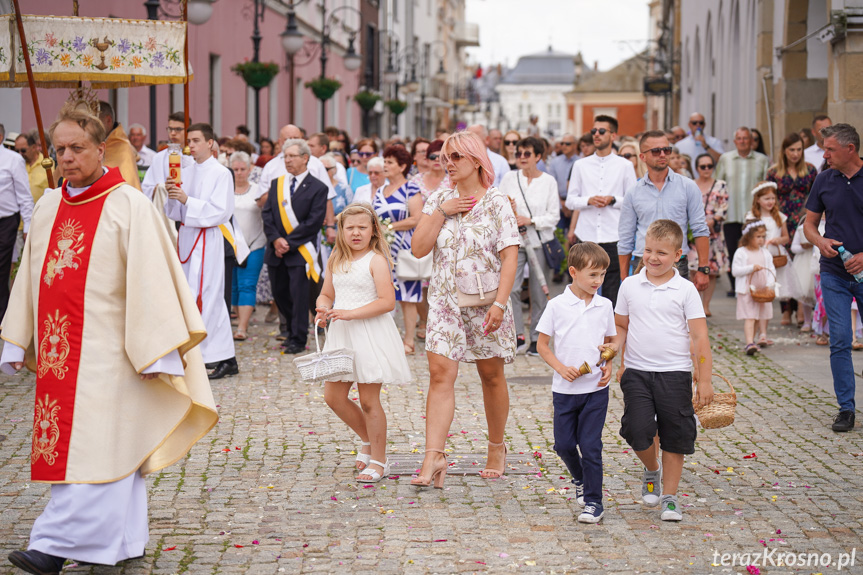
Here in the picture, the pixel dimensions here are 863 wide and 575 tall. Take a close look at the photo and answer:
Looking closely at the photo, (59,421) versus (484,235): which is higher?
(484,235)

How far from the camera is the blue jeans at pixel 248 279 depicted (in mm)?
11992

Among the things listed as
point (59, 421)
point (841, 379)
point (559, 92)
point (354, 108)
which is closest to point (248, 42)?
point (354, 108)

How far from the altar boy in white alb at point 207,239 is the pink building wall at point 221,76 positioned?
22.6 ft

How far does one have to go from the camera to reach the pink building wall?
16.5 m

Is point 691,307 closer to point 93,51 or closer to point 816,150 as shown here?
point 93,51

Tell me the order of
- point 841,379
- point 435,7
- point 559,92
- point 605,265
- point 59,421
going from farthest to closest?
point 559,92 < point 435,7 < point 841,379 < point 605,265 < point 59,421

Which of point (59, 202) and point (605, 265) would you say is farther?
point (605, 265)

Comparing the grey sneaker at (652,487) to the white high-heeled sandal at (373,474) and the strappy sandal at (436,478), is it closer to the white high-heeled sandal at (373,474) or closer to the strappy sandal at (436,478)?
the strappy sandal at (436,478)

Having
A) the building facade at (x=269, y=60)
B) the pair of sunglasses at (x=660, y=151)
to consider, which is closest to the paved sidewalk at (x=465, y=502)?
the pair of sunglasses at (x=660, y=151)

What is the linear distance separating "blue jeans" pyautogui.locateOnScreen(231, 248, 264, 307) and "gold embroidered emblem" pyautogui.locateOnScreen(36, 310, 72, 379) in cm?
697

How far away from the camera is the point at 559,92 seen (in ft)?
519

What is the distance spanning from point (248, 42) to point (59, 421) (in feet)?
73.3

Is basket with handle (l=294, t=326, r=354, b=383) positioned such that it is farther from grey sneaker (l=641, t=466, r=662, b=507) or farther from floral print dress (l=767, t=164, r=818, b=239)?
floral print dress (l=767, t=164, r=818, b=239)

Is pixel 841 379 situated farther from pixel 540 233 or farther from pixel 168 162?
pixel 168 162
